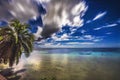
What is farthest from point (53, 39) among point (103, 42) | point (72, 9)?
point (103, 42)

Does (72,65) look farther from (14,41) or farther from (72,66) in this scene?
(14,41)

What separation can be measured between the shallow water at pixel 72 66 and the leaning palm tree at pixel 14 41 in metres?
0.11

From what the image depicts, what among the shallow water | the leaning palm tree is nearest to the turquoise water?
the shallow water

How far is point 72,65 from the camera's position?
133 inches

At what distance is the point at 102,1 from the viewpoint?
3410 millimetres

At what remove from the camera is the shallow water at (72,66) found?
3.34 metres

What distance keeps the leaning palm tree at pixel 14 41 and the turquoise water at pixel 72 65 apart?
0.11 m

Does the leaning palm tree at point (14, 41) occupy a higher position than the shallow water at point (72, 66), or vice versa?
the leaning palm tree at point (14, 41)

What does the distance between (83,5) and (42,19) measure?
0.70m

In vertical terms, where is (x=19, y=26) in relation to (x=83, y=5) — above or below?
below

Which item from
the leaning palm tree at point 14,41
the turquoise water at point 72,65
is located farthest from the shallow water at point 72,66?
the leaning palm tree at point 14,41

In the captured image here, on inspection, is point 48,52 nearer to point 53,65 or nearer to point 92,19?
point 53,65

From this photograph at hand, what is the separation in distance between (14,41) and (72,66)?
3.32ft

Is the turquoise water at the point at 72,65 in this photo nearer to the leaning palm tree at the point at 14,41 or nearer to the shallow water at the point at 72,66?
the shallow water at the point at 72,66
